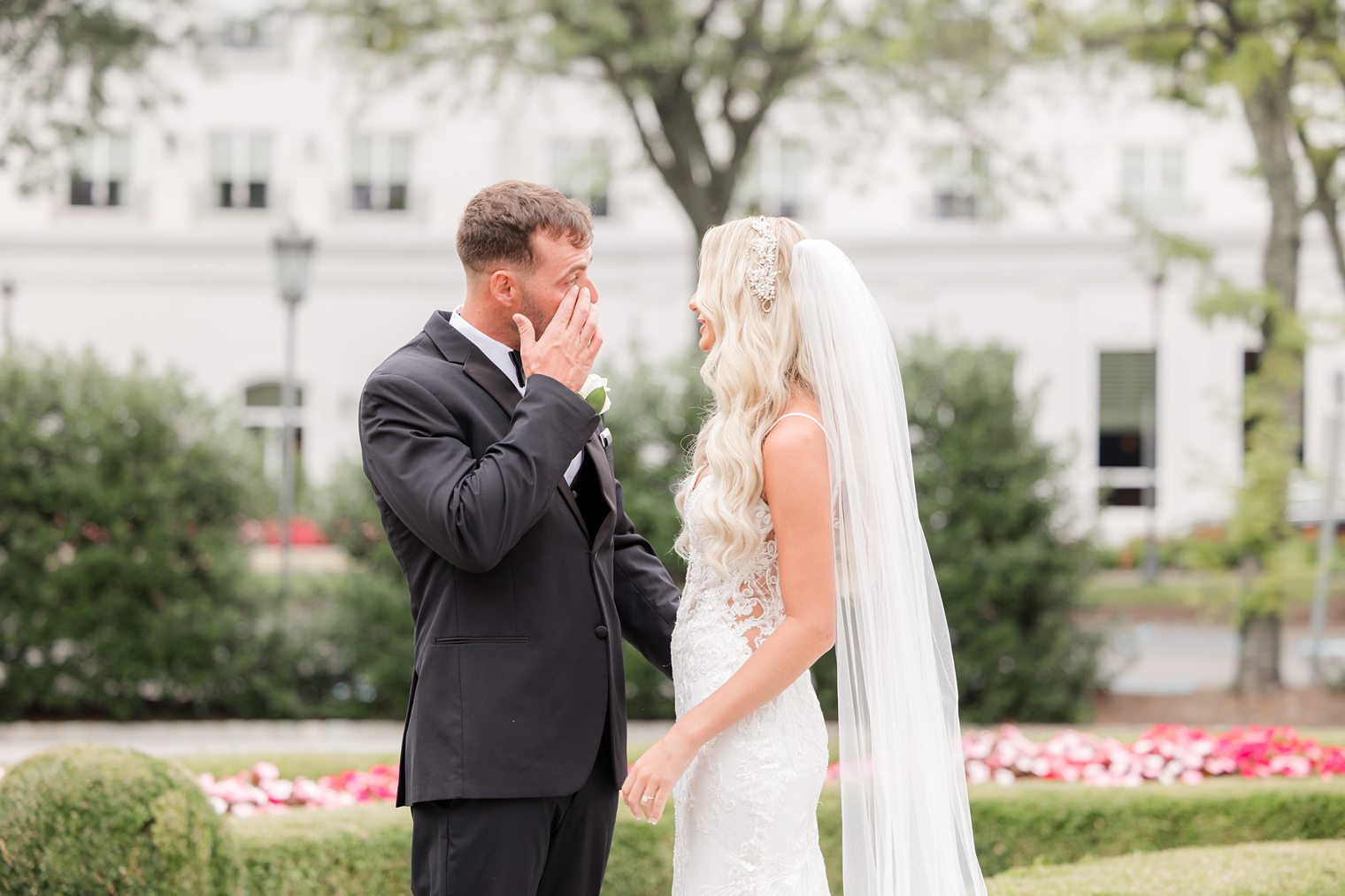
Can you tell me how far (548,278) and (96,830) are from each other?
6.64 feet

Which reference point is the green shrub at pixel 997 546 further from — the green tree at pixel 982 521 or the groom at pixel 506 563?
the groom at pixel 506 563

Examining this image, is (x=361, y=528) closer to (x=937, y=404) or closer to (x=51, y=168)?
(x=937, y=404)

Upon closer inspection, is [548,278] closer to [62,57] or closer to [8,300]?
[62,57]

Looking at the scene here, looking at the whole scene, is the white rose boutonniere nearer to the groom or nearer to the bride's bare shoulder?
the groom

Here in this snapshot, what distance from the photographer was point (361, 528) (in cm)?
1136

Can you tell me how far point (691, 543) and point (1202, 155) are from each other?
25406 mm

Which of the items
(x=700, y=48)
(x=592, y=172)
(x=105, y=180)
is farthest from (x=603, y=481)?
(x=105, y=180)

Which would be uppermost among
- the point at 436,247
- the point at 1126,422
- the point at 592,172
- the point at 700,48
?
the point at 700,48

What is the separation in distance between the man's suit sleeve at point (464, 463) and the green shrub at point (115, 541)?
30.2ft

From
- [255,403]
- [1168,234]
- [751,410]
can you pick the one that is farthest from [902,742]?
[255,403]

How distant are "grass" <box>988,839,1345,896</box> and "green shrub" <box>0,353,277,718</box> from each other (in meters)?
8.67

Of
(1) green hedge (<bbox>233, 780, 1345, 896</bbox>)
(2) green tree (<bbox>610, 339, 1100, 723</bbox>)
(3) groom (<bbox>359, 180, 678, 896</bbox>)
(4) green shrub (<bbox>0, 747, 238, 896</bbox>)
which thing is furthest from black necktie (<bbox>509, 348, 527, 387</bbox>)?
(2) green tree (<bbox>610, 339, 1100, 723</bbox>)

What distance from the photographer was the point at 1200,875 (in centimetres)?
432

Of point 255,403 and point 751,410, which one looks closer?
point 751,410
